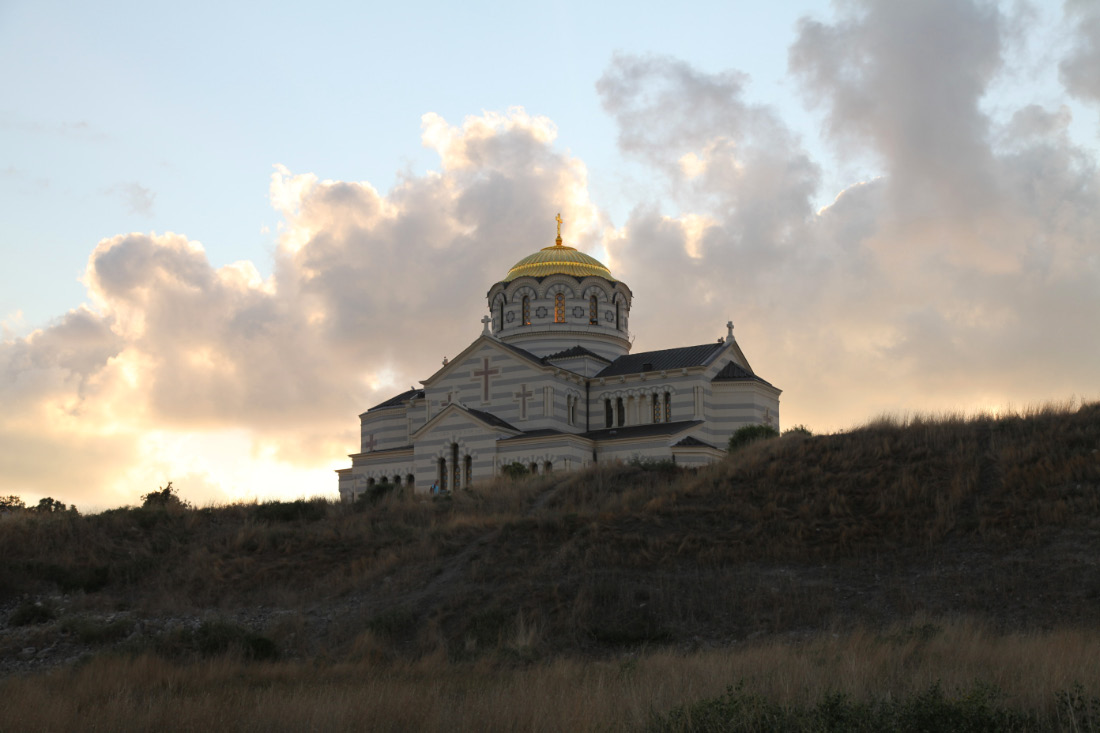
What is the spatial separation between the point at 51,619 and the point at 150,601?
2.85 m

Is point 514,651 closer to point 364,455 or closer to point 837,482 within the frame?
point 837,482

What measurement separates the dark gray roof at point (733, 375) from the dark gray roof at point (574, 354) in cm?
686

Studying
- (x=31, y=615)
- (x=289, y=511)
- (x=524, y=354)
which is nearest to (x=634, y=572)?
(x=31, y=615)

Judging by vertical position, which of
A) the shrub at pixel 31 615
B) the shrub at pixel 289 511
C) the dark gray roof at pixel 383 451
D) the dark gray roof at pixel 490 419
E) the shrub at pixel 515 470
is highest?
the dark gray roof at pixel 490 419

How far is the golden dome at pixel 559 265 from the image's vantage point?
58.7m

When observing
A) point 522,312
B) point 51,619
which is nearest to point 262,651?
point 51,619

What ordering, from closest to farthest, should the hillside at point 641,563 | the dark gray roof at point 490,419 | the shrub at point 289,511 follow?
the hillside at point 641,563, the shrub at point 289,511, the dark gray roof at point 490,419

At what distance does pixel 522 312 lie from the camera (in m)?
58.8

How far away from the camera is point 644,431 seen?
49156mm

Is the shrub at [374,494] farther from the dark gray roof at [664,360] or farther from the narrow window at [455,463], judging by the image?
the dark gray roof at [664,360]

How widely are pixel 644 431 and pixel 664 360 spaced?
538 centimetres

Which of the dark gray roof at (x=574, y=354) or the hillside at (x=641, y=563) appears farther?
the dark gray roof at (x=574, y=354)

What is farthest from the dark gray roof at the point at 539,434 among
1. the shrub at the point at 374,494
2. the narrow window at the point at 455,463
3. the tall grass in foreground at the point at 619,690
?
the tall grass in foreground at the point at 619,690

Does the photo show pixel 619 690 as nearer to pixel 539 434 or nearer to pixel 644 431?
pixel 539 434
